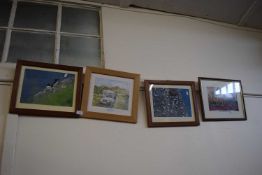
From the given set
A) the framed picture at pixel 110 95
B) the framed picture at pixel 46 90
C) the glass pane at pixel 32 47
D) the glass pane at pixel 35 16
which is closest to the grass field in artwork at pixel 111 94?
the framed picture at pixel 110 95

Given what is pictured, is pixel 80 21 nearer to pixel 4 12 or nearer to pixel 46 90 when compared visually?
pixel 4 12

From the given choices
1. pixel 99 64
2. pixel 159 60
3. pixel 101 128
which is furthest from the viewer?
pixel 159 60

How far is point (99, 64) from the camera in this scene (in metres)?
1.69

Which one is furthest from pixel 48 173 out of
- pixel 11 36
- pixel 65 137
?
pixel 11 36

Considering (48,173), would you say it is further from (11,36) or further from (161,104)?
(11,36)

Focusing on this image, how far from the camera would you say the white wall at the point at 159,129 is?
134 centimetres

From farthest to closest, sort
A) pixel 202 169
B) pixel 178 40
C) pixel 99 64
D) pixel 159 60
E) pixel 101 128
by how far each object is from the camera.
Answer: pixel 178 40
pixel 159 60
pixel 99 64
pixel 202 169
pixel 101 128

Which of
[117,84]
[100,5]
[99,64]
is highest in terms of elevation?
[100,5]

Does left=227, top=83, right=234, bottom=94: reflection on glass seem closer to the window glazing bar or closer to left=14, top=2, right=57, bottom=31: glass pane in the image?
left=14, top=2, right=57, bottom=31: glass pane

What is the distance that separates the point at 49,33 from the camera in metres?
1.70

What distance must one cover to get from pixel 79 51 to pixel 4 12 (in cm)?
63

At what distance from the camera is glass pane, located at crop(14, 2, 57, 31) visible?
1702 millimetres

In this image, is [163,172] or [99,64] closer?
[163,172]

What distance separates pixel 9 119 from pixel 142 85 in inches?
34.9
